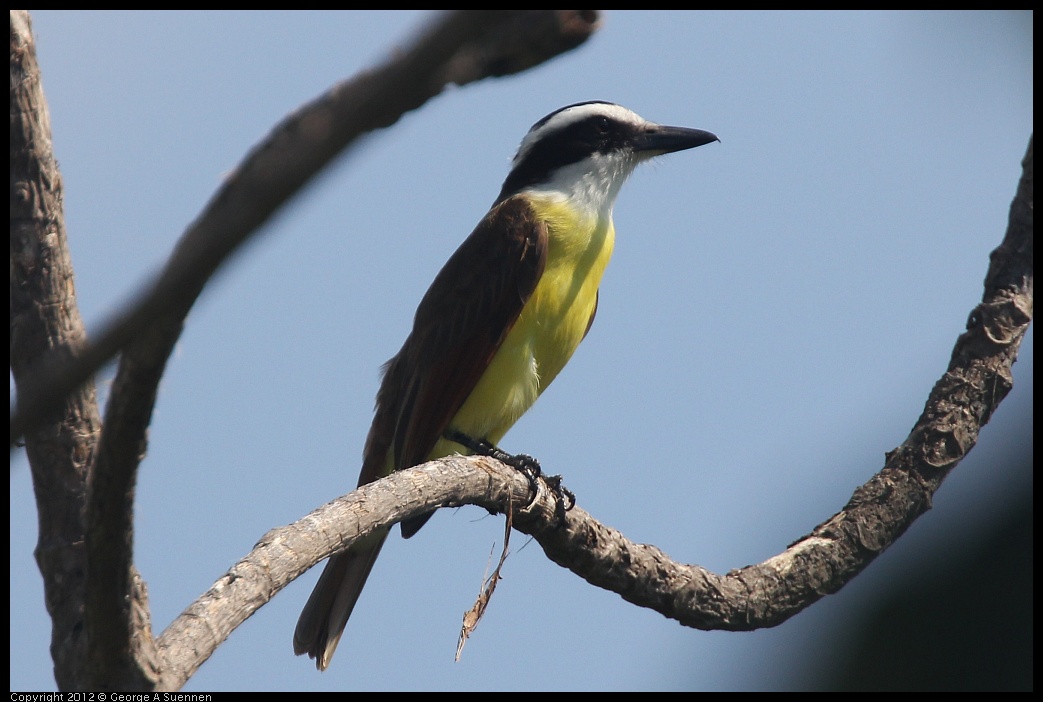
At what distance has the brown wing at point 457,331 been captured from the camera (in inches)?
210

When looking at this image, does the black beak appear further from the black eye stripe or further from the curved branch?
the curved branch

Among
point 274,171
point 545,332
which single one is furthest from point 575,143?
point 274,171

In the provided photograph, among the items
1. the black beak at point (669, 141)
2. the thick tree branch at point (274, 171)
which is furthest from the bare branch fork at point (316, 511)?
the black beak at point (669, 141)

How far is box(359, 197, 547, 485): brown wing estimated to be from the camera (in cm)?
533

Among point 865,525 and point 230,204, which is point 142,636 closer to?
point 230,204

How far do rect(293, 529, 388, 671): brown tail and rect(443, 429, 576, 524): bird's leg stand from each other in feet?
2.43

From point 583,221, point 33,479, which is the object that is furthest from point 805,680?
point 583,221

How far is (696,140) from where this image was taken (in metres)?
6.29

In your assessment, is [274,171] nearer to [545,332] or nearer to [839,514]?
[839,514]

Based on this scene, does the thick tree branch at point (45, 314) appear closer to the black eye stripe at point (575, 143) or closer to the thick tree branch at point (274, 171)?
the thick tree branch at point (274, 171)

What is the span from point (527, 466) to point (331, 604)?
3.87ft

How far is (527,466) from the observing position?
490cm

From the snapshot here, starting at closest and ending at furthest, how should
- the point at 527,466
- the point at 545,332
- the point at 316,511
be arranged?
the point at 316,511 → the point at 527,466 → the point at 545,332

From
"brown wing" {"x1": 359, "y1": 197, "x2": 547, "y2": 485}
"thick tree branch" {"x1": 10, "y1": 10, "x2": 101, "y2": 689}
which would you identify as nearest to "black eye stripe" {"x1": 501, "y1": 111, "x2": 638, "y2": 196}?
"brown wing" {"x1": 359, "y1": 197, "x2": 547, "y2": 485}
